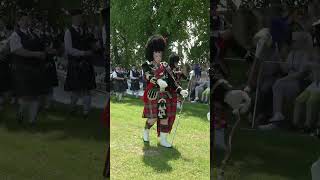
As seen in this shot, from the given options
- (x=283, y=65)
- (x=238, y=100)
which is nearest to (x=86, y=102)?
(x=238, y=100)

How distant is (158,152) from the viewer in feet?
23.3

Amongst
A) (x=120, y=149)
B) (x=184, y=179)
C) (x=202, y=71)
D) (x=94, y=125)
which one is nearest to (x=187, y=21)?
(x=202, y=71)

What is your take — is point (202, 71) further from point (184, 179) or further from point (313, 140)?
point (313, 140)

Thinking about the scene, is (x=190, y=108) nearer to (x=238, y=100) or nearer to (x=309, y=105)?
(x=238, y=100)

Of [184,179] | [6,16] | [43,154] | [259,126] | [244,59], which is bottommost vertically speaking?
[184,179]

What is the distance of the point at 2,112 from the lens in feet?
9.59

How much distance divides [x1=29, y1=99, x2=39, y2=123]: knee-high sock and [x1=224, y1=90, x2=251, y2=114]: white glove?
1226mm

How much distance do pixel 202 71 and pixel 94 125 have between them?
34.3 ft

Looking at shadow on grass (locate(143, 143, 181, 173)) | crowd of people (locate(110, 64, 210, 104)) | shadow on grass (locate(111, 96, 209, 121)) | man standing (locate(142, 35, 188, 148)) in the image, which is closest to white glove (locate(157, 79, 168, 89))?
man standing (locate(142, 35, 188, 148))

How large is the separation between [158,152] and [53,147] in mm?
4201

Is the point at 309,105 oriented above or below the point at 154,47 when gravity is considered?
below

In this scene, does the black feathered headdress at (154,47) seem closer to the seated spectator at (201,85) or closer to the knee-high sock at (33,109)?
the knee-high sock at (33,109)

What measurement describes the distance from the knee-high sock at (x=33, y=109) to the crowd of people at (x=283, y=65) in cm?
120

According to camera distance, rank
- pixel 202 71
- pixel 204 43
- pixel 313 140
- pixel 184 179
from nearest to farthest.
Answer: pixel 313 140 < pixel 184 179 < pixel 204 43 < pixel 202 71
